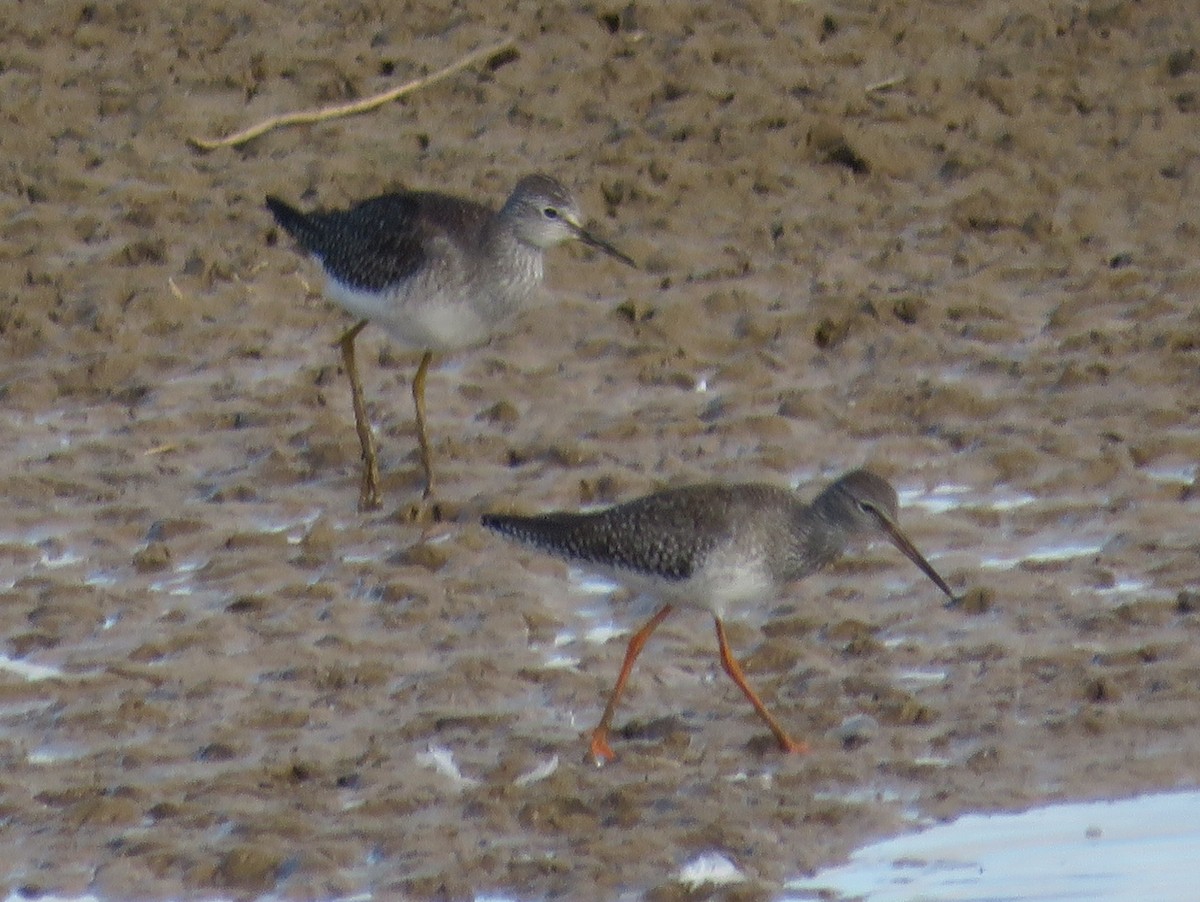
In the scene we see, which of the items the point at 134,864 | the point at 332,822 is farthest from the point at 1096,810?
the point at 134,864

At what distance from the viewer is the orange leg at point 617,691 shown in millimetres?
7449

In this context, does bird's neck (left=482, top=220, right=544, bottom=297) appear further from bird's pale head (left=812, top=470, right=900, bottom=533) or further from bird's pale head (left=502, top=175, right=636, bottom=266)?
bird's pale head (left=812, top=470, right=900, bottom=533)

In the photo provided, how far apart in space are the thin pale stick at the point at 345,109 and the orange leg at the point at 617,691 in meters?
5.56

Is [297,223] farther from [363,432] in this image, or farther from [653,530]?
A: [653,530]

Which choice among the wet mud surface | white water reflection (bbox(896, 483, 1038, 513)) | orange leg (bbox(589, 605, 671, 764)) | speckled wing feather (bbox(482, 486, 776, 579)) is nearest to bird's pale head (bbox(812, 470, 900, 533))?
speckled wing feather (bbox(482, 486, 776, 579))

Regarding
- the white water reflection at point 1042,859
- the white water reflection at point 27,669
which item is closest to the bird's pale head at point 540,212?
the white water reflection at point 27,669

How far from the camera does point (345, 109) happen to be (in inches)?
512

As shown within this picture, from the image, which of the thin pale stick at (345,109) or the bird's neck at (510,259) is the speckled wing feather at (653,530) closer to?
the bird's neck at (510,259)

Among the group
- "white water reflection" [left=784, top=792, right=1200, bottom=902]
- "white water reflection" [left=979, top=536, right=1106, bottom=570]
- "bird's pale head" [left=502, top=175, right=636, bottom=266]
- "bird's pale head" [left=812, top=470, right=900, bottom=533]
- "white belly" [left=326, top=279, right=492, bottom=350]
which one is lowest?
"white water reflection" [left=784, top=792, right=1200, bottom=902]

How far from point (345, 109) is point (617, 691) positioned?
6157 millimetres

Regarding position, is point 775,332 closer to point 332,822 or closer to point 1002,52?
point 1002,52

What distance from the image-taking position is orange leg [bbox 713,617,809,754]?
7.49 metres

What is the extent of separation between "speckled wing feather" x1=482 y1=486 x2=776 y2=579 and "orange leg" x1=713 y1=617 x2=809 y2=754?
281mm

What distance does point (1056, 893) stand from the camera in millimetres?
6797
